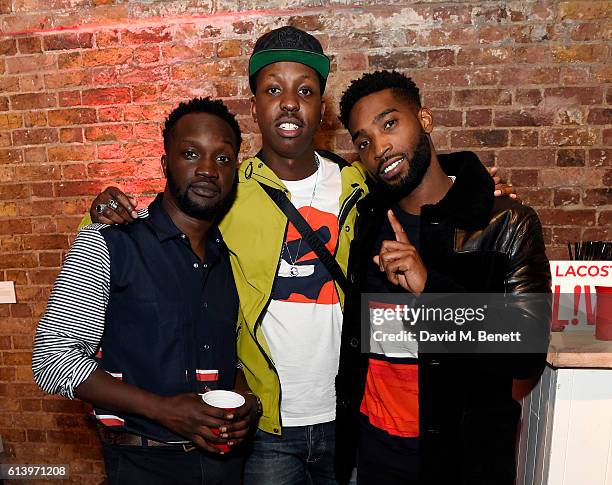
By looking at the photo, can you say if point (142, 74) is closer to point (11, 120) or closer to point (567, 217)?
point (11, 120)

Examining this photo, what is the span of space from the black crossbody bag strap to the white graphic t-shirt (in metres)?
0.03

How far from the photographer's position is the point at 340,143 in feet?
8.57

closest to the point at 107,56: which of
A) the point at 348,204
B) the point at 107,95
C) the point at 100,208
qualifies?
the point at 107,95

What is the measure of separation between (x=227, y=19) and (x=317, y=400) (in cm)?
199

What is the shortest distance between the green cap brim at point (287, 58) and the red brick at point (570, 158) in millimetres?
1423

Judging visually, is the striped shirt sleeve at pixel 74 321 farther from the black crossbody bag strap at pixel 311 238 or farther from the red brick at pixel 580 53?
the red brick at pixel 580 53

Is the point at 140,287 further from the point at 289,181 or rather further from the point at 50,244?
the point at 50,244

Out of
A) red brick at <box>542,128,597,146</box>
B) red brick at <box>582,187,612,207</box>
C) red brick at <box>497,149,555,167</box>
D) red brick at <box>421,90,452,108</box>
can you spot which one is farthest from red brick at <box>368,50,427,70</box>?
red brick at <box>582,187,612,207</box>

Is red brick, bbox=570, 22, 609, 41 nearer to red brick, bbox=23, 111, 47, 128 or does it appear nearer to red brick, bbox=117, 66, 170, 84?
red brick, bbox=117, 66, 170, 84

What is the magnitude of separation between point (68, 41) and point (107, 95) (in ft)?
1.20

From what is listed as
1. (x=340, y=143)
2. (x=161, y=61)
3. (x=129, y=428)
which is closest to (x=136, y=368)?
(x=129, y=428)

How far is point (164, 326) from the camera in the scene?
1516mm

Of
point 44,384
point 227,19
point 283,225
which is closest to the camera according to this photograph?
point 44,384

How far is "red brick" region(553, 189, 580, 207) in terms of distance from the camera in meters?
2.52
